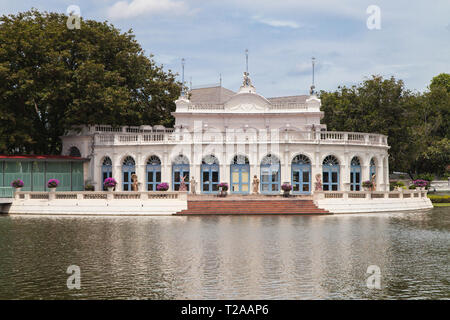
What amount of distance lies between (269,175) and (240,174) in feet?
8.85

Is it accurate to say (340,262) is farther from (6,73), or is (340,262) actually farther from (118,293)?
(6,73)

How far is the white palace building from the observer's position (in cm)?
4859

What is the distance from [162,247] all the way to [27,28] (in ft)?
118

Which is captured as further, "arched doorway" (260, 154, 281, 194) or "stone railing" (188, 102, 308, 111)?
"stone railing" (188, 102, 308, 111)

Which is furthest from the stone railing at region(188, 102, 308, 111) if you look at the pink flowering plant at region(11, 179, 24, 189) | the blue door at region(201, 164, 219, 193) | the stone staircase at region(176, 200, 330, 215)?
the pink flowering plant at region(11, 179, 24, 189)

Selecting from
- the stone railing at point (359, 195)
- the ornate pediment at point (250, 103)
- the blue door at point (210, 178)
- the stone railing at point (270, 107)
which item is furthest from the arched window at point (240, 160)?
the stone railing at point (359, 195)

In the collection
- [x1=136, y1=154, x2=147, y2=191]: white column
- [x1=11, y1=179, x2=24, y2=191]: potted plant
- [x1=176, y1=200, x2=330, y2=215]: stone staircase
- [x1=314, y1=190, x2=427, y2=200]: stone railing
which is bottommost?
A: [x1=176, y1=200, x2=330, y2=215]: stone staircase

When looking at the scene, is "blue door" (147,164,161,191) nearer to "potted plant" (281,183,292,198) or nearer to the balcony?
the balcony

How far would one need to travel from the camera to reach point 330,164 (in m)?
49.6

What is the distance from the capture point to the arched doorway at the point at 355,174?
5047 centimetres

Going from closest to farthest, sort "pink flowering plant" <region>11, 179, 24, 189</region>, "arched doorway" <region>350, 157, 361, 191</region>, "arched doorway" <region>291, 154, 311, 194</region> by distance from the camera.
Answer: "pink flowering plant" <region>11, 179, 24, 189</region>, "arched doorway" <region>291, 154, 311, 194</region>, "arched doorway" <region>350, 157, 361, 191</region>

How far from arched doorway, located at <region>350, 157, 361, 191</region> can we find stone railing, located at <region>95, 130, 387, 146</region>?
74.5 inches

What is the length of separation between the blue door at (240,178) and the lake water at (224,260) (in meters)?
17.0

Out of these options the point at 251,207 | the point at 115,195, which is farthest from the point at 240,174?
the point at 115,195
